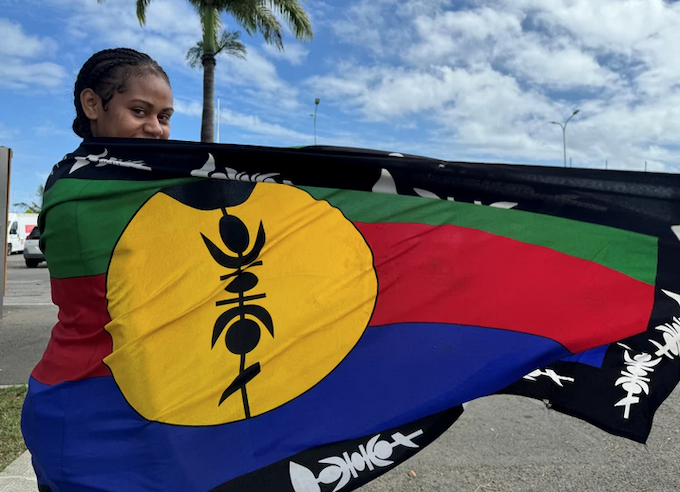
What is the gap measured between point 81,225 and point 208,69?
611 inches

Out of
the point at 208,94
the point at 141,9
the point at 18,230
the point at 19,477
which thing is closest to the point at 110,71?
the point at 19,477

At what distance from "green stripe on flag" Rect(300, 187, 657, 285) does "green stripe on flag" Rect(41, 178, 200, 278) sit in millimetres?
927

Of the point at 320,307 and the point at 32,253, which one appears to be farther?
the point at 32,253

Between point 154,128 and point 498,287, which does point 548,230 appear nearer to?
point 498,287

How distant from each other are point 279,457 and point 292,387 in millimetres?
218

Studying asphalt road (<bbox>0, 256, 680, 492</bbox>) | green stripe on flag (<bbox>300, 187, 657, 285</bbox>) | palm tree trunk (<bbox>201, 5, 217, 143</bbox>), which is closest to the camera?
green stripe on flag (<bbox>300, 187, 657, 285</bbox>)

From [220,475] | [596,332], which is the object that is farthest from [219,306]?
[596,332]

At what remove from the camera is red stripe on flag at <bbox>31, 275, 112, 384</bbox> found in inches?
62.6

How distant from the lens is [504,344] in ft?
6.35

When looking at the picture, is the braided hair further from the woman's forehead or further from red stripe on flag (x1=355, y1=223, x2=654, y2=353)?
red stripe on flag (x1=355, y1=223, x2=654, y2=353)

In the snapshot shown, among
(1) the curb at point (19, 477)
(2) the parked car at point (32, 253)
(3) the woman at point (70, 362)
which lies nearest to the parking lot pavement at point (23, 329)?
(1) the curb at point (19, 477)

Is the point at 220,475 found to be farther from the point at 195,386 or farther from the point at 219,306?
Answer: the point at 219,306

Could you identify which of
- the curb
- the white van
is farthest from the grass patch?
the white van

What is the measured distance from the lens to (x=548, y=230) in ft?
6.88
